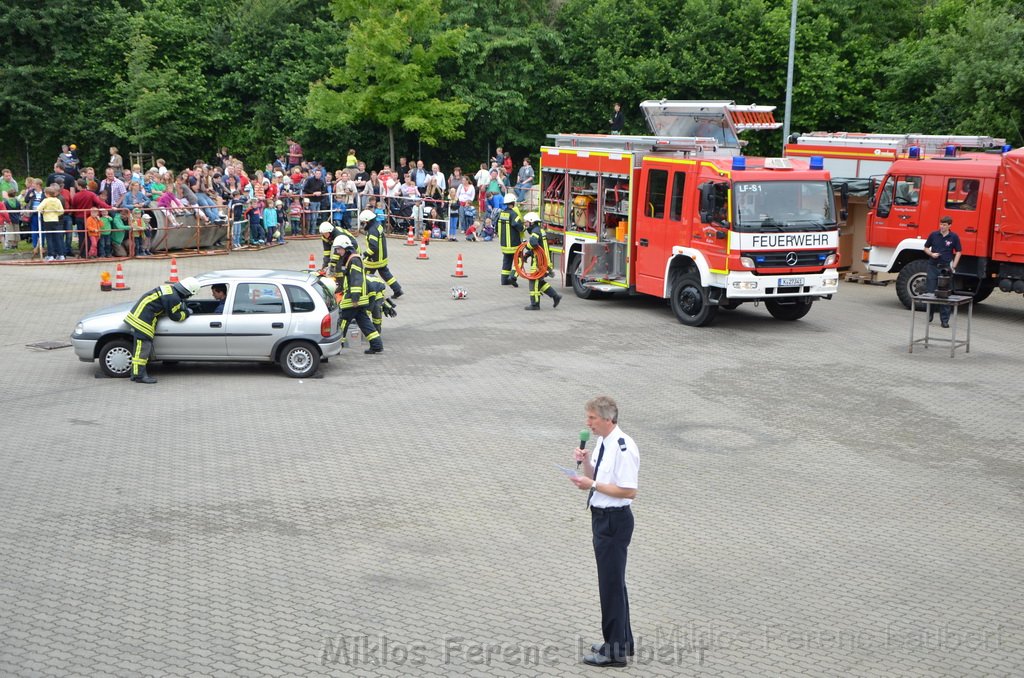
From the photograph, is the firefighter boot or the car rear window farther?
the car rear window

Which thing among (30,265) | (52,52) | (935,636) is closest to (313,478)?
(935,636)

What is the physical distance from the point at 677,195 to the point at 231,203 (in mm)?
11473

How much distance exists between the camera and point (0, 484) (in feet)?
35.7

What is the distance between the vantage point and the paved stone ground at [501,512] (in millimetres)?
7742

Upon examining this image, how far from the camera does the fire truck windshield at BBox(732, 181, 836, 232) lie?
18.2 meters

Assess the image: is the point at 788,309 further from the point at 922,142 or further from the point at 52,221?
the point at 52,221

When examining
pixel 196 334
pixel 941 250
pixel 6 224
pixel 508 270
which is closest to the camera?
pixel 196 334

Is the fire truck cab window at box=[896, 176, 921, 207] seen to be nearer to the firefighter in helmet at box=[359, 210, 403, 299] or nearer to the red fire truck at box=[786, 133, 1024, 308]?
the red fire truck at box=[786, 133, 1024, 308]

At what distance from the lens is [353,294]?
1644 cm

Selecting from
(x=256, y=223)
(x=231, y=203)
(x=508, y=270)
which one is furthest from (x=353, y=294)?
(x=256, y=223)

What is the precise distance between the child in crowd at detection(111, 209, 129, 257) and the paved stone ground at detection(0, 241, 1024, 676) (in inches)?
271

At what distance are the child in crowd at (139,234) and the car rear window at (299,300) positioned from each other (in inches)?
422

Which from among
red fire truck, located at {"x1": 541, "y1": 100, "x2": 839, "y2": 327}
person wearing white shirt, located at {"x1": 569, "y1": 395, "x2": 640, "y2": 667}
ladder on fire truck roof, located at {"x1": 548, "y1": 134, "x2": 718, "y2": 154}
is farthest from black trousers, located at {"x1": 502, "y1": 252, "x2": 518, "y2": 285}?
person wearing white shirt, located at {"x1": 569, "y1": 395, "x2": 640, "y2": 667}

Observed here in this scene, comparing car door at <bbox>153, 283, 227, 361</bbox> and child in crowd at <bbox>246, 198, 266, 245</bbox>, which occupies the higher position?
child in crowd at <bbox>246, 198, 266, 245</bbox>
